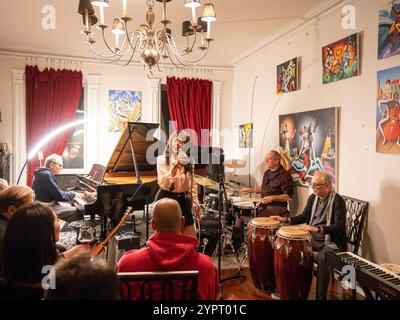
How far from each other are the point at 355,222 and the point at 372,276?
1091mm

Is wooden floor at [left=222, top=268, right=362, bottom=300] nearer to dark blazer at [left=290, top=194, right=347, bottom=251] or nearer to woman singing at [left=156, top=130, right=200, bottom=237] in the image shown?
dark blazer at [left=290, top=194, right=347, bottom=251]

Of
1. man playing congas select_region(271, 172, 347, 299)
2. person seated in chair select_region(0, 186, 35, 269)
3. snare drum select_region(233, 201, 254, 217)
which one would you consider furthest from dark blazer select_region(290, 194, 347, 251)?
person seated in chair select_region(0, 186, 35, 269)

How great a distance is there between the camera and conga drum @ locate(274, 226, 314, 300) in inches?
99.3

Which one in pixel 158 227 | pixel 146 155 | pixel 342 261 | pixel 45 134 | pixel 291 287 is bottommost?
pixel 291 287

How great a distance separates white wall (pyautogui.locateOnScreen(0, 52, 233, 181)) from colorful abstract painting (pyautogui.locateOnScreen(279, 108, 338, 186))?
242 centimetres

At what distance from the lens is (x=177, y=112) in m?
5.85

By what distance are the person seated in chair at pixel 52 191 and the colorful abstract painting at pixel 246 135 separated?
2.88m

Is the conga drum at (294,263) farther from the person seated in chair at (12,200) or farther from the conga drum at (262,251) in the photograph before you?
the person seated in chair at (12,200)

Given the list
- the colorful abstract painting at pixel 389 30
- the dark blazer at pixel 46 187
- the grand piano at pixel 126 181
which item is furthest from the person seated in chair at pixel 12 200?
the colorful abstract painting at pixel 389 30

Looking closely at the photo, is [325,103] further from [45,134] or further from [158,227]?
[45,134]

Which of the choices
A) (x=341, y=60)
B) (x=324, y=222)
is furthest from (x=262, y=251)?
(x=341, y=60)

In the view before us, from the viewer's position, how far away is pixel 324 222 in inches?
114

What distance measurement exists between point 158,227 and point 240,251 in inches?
97.6
